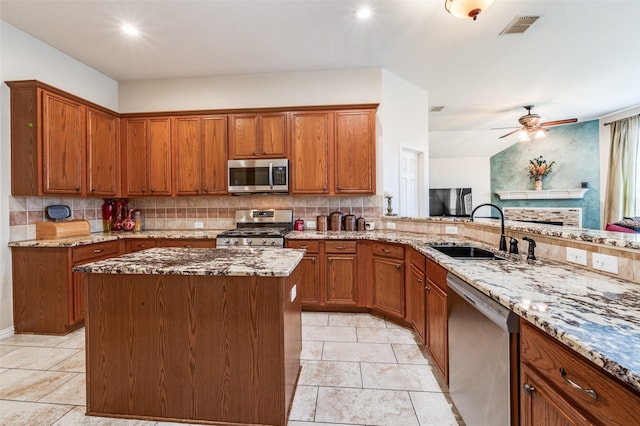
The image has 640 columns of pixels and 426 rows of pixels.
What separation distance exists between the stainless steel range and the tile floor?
1.25m

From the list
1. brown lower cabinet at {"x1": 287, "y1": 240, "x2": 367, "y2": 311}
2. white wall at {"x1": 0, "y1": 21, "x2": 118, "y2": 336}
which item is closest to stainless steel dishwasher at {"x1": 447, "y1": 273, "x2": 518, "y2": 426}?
brown lower cabinet at {"x1": 287, "y1": 240, "x2": 367, "y2": 311}

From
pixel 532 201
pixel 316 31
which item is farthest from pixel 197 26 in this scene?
pixel 532 201

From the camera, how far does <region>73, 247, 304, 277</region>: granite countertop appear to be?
4.83 ft

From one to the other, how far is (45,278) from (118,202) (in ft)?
4.82

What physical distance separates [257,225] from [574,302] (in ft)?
10.9

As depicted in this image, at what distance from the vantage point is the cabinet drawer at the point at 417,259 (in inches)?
89.6

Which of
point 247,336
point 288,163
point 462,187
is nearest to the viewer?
point 247,336

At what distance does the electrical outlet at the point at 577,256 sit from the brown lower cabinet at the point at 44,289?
13.1 ft

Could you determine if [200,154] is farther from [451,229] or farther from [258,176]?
[451,229]

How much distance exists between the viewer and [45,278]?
270cm

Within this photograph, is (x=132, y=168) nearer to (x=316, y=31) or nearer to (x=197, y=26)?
(x=197, y=26)

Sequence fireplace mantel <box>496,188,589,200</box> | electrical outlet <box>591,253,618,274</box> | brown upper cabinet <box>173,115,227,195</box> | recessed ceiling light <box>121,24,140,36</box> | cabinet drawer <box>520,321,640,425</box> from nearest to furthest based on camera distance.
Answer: cabinet drawer <box>520,321,640,425</box>
electrical outlet <box>591,253,618,274</box>
recessed ceiling light <box>121,24,140,36</box>
brown upper cabinet <box>173,115,227,195</box>
fireplace mantel <box>496,188,589,200</box>

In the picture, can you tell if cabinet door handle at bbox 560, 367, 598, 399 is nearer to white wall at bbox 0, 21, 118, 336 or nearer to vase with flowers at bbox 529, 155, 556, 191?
white wall at bbox 0, 21, 118, 336

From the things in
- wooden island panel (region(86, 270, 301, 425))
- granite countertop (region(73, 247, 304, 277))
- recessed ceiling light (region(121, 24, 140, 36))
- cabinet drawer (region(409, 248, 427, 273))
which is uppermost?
recessed ceiling light (region(121, 24, 140, 36))
